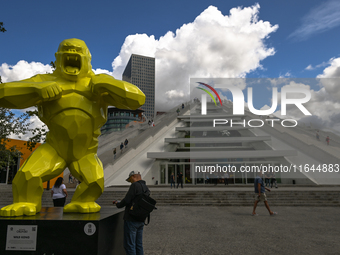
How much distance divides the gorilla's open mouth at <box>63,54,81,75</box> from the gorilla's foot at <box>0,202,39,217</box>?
1.79 meters

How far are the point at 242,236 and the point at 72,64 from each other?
4.74 m

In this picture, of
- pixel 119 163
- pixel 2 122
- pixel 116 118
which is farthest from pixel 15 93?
pixel 116 118

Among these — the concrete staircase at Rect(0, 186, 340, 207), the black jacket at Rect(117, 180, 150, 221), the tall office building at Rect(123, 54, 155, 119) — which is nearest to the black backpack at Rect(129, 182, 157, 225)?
the black jacket at Rect(117, 180, 150, 221)

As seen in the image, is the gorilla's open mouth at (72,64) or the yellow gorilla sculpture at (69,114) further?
the gorilla's open mouth at (72,64)

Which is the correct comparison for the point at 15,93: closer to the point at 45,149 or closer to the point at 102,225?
the point at 45,149

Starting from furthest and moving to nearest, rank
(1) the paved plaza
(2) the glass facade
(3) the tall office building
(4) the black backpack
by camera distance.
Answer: (3) the tall office building → (2) the glass facade → (1) the paved plaza → (4) the black backpack

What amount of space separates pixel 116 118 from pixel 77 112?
70631mm

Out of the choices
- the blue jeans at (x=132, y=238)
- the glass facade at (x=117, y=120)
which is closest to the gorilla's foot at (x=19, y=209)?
the blue jeans at (x=132, y=238)

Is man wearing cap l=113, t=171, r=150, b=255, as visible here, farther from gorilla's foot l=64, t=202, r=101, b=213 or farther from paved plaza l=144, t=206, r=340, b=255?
paved plaza l=144, t=206, r=340, b=255

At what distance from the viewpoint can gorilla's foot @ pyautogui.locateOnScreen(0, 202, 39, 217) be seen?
9.47ft

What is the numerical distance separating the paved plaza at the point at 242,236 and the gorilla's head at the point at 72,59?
3104 millimetres

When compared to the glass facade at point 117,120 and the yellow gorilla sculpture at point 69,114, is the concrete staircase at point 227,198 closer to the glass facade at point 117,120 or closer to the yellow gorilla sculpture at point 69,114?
the yellow gorilla sculpture at point 69,114

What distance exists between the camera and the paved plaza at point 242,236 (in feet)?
14.3

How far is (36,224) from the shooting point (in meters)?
2.60
